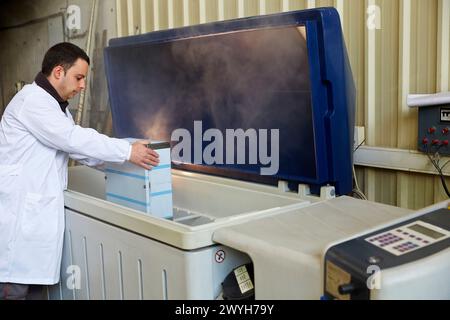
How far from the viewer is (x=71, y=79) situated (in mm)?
2168

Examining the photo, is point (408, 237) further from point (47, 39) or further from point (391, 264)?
point (47, 39)

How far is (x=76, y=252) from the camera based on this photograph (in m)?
2.11

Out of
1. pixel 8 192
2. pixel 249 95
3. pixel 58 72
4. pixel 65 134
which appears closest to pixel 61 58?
pixel 58 72

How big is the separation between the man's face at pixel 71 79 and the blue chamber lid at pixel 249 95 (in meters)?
0.36

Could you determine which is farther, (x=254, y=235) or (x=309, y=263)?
(x=254, y=235)

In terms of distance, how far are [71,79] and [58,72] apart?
0.06 meters

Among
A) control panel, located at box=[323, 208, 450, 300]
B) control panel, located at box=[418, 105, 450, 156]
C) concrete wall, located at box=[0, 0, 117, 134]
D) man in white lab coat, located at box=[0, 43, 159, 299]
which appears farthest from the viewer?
concrete wall, located at box=[0, 0, 117, 134]

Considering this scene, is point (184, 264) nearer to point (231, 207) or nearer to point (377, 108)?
point (231, 207)

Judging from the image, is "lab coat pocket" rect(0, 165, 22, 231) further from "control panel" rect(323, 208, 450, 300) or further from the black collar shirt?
"control panel" rect(323, 208, 450, 300)

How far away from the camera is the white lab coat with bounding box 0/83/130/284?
2.06 meters

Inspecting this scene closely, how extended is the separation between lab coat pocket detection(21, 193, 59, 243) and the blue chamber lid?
68cm

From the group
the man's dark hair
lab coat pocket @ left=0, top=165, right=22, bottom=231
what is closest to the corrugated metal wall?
the man's dark hair

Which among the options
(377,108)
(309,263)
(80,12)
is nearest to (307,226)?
(309,263)

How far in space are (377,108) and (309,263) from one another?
45.8 inches
